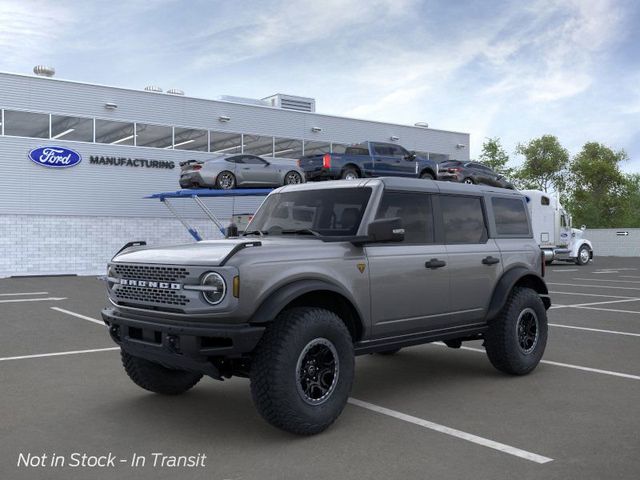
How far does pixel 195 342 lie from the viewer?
4.57 meters

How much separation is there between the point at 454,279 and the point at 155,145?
83.4 ft

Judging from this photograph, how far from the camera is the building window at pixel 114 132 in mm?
28203

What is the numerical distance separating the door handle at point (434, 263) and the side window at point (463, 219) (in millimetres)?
341

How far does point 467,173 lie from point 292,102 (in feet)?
44.1

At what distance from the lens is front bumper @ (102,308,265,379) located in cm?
455

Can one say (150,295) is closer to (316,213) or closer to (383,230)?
(316,213)

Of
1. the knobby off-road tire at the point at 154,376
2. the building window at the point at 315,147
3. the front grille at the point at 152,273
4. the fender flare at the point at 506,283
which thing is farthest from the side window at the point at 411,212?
the building window at the point at 315,147

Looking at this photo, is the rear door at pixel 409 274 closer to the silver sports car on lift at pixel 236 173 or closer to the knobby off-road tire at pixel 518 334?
the knobby off-road tire at pixel 518 334

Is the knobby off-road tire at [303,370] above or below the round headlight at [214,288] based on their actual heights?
below

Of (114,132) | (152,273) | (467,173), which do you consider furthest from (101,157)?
(152,273)

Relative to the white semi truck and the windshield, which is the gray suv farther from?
the white semi truck

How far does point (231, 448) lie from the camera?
4582 millimetres

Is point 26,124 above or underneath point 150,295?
above

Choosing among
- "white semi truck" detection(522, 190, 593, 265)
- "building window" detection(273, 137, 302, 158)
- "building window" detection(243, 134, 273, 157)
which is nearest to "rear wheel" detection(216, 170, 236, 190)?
"building window" detection(243, 134, 273, 157)
